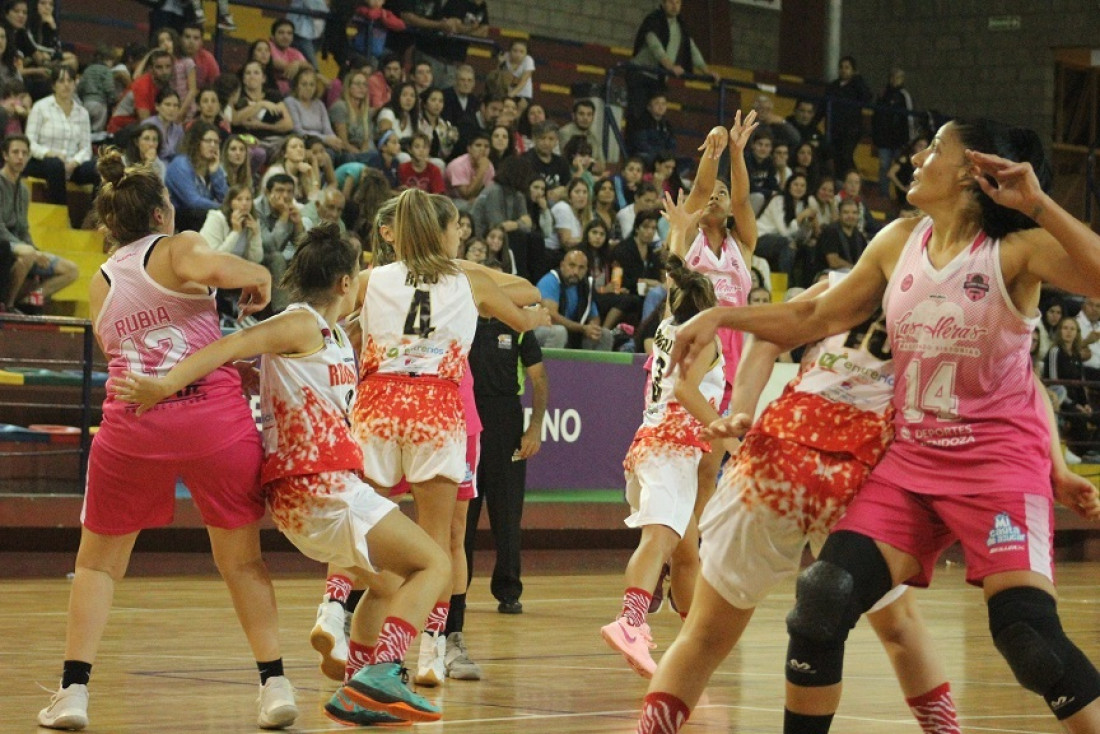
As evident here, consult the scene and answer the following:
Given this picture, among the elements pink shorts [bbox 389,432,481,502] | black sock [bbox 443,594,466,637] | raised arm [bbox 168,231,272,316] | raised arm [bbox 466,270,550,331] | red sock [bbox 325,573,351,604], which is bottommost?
black sock [bbox 443,594,466,637]

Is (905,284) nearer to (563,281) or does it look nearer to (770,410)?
(770,410)

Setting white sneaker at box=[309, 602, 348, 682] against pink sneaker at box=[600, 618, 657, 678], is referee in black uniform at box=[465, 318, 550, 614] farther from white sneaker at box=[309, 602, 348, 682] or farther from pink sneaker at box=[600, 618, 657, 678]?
white sneaker at box=[309, 602, 348, 682]

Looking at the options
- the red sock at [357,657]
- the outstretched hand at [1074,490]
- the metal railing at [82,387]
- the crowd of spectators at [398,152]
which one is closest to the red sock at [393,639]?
the red sock at [357,657]

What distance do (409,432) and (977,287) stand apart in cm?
299

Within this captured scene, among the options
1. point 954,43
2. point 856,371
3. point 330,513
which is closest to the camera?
point 856,371

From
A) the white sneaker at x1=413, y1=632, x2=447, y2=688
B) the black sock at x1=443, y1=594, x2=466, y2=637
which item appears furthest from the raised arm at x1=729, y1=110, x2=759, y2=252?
the white sneaker at x1=413, y1=632, x2=447, y2=688

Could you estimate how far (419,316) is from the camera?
674 cm

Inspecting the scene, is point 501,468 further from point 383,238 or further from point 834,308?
point 834,308

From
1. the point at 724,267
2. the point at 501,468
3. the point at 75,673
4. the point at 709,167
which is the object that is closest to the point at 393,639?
the point at 75,673

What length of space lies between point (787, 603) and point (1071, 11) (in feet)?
Result: 56.0

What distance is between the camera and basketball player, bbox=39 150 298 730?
5.61 m

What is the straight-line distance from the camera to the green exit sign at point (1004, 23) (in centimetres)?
2600

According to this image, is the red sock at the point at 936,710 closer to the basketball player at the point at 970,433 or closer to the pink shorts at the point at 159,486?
the basketball player at the point at 970,433

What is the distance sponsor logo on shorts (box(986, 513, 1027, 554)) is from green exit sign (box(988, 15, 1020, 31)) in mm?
23324
